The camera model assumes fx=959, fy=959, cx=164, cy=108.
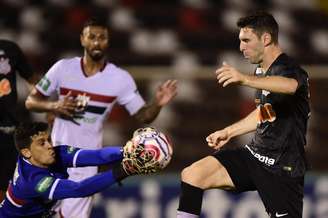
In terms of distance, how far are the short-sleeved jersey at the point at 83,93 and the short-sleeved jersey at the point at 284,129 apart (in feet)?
5.50

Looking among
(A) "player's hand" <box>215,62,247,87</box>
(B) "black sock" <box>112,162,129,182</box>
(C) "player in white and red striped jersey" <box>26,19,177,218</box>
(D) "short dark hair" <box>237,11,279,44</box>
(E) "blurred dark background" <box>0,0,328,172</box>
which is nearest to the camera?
(A) "player's hand" <box>215,62,247,87</box>

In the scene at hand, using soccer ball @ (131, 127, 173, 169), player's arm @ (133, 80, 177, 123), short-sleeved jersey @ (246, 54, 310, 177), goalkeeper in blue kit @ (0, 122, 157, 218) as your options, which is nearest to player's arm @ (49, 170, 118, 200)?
goalkeeper in blue kit @ (0, 122, 157, 218)

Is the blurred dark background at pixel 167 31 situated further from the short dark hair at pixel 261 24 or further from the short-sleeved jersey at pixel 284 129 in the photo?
the short dark hair at pixel 261 24

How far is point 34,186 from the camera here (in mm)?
6184

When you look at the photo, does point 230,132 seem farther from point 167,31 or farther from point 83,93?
point 167,31

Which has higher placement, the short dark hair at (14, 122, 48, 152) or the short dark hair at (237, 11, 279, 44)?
the short dark hair at (237, 11, 279, 44)

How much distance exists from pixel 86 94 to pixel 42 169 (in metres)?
1.29

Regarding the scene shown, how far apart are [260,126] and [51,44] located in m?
6.44

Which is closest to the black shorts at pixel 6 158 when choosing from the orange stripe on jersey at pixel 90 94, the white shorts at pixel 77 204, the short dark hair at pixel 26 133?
the white shorts at pixel 77 204

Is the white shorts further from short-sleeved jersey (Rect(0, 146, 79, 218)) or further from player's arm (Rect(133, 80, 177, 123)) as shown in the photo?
short-sleeved jersey (Rect(0, 146, 79, 218))

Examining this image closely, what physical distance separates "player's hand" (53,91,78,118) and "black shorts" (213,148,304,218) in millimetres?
1405

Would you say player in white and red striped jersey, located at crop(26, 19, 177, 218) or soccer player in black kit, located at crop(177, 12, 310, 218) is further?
player in white and red striped jersey, located at crop(26, 19, 177, 218)

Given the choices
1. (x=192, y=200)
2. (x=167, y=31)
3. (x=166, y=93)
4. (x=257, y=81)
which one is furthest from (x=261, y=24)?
(x=167, y=31)

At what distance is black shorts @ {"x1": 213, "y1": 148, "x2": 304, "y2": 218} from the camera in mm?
6156
